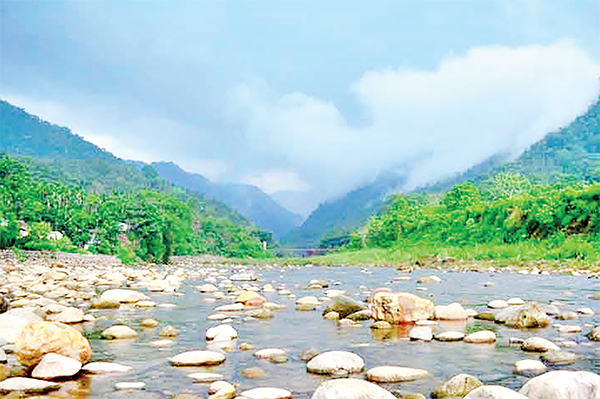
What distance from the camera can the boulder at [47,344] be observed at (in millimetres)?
4840

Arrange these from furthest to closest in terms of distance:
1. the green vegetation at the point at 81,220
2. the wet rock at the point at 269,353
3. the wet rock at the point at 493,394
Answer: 1. the green vegetation at the point at 81,220
2. the wet rock at the point at 269,353
3. the wet rock at the point at 493,394

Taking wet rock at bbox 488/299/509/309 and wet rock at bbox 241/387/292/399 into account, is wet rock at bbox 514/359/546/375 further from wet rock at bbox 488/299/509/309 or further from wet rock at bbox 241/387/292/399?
wet rock at bbox 488/299/509/309

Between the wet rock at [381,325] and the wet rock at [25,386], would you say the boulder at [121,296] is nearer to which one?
the wet rock at [381,325]

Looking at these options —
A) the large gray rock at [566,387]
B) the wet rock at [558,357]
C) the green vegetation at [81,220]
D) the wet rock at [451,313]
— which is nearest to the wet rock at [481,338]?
the wet rock at [558,357]

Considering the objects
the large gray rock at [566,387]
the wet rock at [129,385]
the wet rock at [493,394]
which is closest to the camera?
the wet rock at [493,394]

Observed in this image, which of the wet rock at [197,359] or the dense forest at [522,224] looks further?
the dense forest at [522,224]

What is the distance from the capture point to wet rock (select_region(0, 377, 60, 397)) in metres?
4.13

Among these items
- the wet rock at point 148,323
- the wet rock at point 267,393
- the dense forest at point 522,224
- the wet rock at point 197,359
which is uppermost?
the dense forest at point 522,224

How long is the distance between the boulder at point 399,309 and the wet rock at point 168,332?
109 inches

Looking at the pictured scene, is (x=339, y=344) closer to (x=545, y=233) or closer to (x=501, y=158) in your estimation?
(x=545, y=233)

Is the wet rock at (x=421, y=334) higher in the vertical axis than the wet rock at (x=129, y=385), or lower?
higher

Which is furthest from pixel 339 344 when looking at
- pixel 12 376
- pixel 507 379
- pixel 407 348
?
pixel 12 376

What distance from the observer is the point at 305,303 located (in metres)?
10.0

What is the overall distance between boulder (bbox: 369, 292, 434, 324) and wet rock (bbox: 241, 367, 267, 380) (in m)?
3.16
